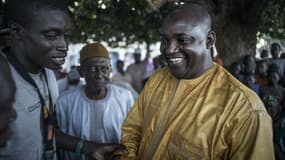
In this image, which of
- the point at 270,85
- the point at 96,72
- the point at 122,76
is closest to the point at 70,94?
the point at 96,72

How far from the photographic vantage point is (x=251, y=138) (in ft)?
5.77

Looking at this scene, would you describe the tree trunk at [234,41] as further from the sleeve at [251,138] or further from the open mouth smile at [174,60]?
the sleeve at [251,138]

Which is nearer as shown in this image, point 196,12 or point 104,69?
point 196,12

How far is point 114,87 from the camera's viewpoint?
343 cm

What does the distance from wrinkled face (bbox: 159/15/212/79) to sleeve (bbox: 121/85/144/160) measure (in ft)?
1.37

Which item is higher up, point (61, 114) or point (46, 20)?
point (46, 20)

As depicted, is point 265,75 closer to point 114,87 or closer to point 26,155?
point 114,87

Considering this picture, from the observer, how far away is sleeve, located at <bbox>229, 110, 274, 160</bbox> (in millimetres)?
1746

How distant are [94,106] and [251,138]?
177 cm

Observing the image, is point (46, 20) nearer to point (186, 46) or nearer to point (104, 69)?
point (186, 46)

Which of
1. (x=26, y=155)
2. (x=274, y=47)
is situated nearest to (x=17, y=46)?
(x=26, y=155)

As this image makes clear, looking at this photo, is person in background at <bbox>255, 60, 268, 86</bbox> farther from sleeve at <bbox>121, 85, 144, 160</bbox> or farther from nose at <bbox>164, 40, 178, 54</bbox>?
nose at <bbox>164, 40, 178, 54</bbox>

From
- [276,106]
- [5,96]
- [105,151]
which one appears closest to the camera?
[5,96]

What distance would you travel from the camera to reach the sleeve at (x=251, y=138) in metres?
1.75
